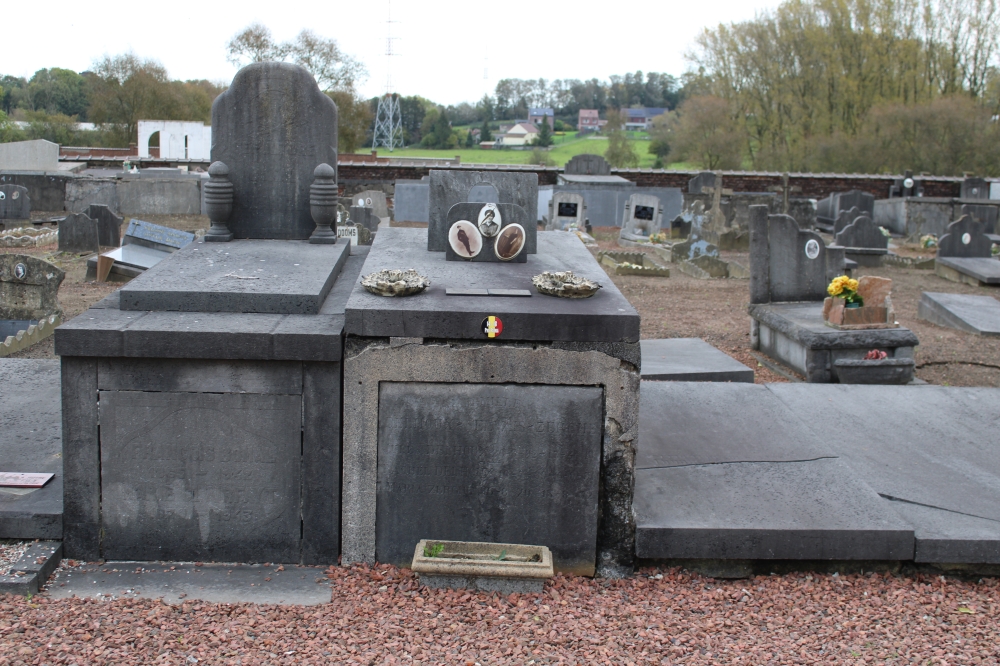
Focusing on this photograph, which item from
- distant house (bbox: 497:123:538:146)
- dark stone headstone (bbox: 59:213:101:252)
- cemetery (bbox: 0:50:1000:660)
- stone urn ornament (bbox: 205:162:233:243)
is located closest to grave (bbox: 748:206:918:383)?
cemetery (bbox: 0:50:1000:660)

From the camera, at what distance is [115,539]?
3994mm

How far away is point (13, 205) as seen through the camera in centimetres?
1797

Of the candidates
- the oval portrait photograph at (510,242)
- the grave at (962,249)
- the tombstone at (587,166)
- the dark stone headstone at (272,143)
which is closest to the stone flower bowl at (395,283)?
the oval portrait photograph at (510,242)

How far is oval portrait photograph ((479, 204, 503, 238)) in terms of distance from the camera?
488 centimetres

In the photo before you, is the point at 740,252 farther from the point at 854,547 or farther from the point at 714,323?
the point at 854,547

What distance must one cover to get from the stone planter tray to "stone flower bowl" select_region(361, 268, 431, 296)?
3.97 feet

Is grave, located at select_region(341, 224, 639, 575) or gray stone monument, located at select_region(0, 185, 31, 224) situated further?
gray stone monument, located at select_region(0, 185, 31, 224)

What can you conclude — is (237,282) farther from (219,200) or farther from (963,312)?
(963,312)

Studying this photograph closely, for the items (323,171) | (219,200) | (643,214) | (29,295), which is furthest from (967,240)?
(29,295)

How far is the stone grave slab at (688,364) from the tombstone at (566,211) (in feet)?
36.4

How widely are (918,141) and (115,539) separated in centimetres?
3241

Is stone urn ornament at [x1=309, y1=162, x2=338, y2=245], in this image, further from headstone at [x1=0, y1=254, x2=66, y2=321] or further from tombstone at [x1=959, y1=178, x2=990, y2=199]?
tombstone at [x1=959, y1=178, x2=990, y2=199]

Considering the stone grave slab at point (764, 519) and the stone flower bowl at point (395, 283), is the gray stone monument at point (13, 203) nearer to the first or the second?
the stone flower bowl at point (395, 283)

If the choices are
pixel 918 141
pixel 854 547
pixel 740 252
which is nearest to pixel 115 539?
pixel 854 547
